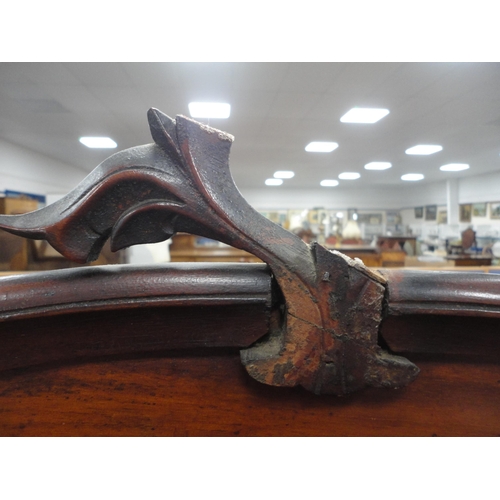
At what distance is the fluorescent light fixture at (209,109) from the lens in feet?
6.54

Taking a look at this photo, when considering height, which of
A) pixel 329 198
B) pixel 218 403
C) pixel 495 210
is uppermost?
pixel 329 198

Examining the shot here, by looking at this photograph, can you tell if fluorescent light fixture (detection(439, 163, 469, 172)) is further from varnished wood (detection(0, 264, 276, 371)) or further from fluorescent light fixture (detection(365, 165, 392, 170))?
varnished wood (detection(0, 264, 276, 371))

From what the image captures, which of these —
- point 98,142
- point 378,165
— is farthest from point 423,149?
point 98,142

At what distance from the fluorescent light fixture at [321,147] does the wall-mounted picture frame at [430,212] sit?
192cm

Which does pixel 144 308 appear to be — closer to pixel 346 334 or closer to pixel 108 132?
pixel 346 334

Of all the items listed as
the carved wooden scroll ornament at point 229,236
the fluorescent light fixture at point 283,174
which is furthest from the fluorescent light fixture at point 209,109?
the fluorescent light fixture at point 283,174

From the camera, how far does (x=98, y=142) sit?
2.48 m

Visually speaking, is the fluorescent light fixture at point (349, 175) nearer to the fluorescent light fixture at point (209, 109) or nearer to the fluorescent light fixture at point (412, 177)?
the fluorescent light fixture at point (412, 177)

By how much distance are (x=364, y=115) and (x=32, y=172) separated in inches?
88.1

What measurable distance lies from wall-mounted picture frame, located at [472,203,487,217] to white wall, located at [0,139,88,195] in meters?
3.61

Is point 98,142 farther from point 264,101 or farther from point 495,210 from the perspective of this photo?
point 495,210

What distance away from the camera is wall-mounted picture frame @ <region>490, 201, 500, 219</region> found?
2.81 meters

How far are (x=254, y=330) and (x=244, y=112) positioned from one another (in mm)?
2124

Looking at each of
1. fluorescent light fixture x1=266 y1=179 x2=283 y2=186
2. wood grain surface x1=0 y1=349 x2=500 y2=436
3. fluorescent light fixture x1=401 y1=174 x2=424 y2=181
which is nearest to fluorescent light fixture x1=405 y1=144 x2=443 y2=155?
fluorescent light fixture x1=401 y1=174 x2=424 y2=181
